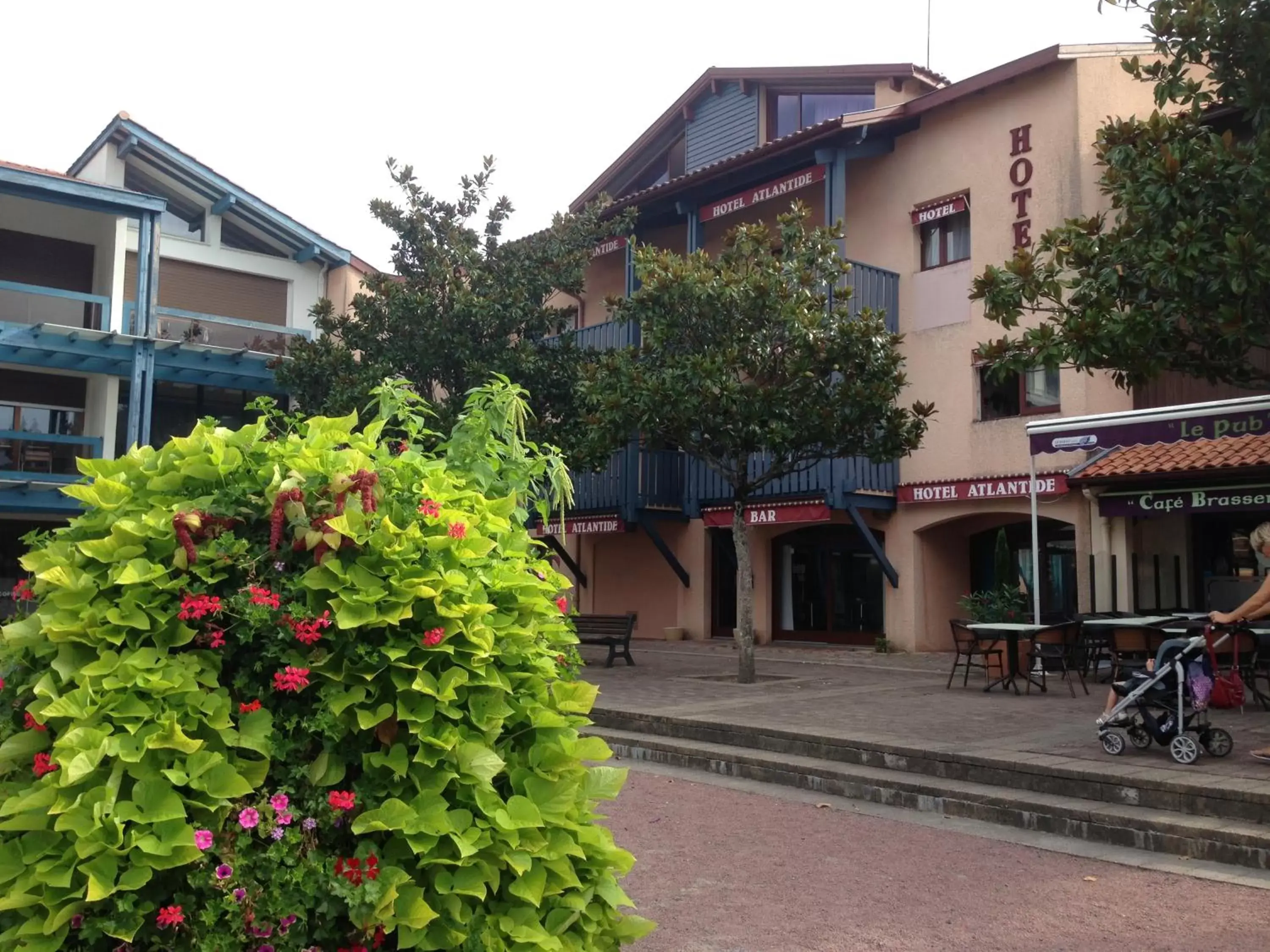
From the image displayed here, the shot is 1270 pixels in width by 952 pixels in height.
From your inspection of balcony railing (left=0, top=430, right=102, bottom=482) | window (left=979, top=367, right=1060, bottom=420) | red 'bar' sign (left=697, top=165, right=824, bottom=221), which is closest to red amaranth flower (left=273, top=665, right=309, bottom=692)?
window (left=979, top=367, right=1060, bottom=420)

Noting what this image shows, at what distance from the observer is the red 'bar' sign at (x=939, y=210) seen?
19.4m

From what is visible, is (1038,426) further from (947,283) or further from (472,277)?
(472,277)

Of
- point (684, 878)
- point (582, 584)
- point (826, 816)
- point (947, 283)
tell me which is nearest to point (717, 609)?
point (582, 584)

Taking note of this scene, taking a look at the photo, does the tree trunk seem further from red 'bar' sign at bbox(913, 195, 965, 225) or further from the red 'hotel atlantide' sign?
red 'bar' sign at bbox(913, 195, 965, 225)

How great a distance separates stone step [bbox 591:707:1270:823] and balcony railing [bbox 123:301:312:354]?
14.2 metres

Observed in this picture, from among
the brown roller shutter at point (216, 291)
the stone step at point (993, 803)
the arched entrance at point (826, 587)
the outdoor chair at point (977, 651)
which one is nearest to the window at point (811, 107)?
the arched entrance at point (826, 587)

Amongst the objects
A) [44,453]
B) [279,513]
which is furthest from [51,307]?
[279,513]

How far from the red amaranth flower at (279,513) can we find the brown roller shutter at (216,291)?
21.8m

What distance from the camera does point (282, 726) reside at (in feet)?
8.93

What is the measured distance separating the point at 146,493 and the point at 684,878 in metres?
3.98

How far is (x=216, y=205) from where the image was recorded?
23.6 m

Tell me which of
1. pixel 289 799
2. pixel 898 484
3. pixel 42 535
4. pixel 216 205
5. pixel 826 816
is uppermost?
pixel 216 205

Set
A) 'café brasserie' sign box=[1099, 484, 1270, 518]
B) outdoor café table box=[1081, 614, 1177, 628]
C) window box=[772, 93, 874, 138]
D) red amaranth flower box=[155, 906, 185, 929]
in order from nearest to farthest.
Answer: red amaranth flower box=[155, 906, 185, 929] → outdoor café table box=[1081, 614, 1177, 628] → 'café brasserie' sign box=[1099, 484, 1270, 518] → window box=[772, 93, 874, 138]

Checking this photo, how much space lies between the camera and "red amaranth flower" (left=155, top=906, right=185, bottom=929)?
7.99 ft
